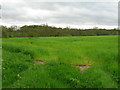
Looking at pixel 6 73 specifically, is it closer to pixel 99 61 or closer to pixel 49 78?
pixel 49 78

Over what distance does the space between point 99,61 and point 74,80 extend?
556cm

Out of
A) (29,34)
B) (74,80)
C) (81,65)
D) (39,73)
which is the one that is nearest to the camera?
(74,80)

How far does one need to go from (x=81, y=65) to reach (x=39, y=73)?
451 cm

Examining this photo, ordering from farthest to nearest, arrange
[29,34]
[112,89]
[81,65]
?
[29,34] < [81,65] < [112,89]

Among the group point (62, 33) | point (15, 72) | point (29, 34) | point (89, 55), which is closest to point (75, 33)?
point (62, 33)

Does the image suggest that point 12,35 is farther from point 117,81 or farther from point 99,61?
point 117,81

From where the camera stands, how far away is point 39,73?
32.4 feet

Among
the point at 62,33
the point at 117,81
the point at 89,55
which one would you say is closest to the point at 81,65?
the point at 89,55

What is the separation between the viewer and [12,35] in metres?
59.8

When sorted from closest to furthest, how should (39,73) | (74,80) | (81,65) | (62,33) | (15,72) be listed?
(74,80) < (39,73) < (15,72) < (81,65) < (62,33)

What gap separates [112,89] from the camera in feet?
27.8

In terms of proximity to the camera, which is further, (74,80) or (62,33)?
(62,33)

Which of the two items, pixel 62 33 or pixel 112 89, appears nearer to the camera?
pixel 112 89

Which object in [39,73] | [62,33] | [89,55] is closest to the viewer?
[39,73]
